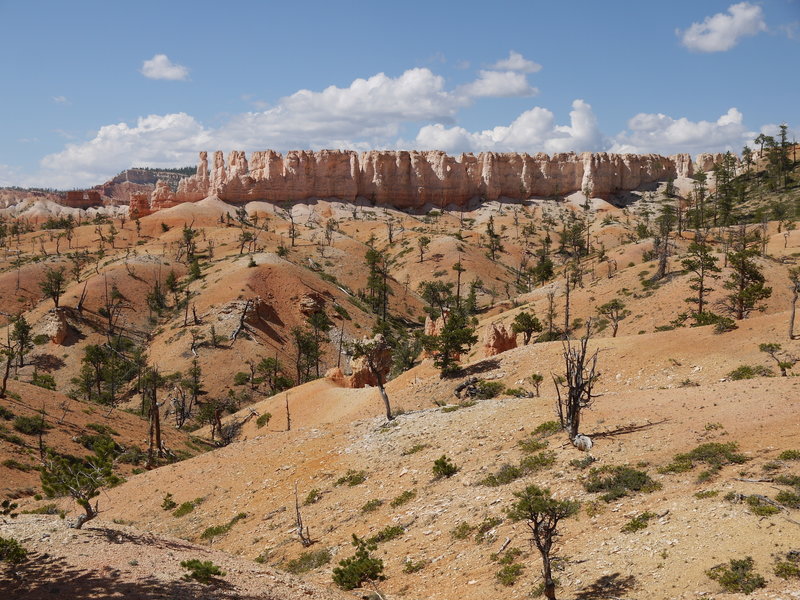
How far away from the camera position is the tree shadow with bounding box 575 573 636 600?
1367 cm

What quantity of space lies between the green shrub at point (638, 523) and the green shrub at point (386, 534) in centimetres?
726

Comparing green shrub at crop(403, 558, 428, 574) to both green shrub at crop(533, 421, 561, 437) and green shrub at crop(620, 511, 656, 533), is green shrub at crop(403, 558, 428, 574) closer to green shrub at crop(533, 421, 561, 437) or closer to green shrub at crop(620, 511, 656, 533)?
green shrub at crop(620, 511, 656, 533)

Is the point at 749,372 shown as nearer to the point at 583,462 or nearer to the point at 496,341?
the point at 583,462

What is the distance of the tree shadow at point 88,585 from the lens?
1390 centimetres

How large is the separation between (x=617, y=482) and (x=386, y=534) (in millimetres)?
7410

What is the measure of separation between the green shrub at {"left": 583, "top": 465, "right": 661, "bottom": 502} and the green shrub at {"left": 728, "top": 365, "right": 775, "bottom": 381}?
1606 centimetres

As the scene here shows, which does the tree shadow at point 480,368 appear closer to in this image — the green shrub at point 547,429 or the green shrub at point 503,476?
the green shrub at point 547,429

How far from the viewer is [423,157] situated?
17712 cm

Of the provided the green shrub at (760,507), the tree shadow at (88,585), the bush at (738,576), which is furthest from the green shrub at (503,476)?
the tree shadow at (88,585)

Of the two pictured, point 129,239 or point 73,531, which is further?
point 129,239

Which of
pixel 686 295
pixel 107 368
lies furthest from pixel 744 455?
pixel 107 368

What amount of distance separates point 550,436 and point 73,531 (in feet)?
53.6

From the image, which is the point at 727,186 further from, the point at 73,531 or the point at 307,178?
the point at 73,531

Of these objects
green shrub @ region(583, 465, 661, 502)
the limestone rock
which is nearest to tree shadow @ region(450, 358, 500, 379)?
green shrub @ region(583, 465, 661, 502)
